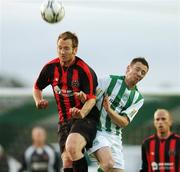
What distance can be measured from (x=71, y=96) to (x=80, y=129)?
47 centimetres

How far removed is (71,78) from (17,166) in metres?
7.76

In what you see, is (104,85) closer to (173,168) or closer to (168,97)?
(173,168)

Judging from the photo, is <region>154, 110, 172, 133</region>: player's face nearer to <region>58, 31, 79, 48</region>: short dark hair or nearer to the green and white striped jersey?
the green and white striped jersey

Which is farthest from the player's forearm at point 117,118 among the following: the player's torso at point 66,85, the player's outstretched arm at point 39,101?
the player's outstretched arm at point 39,101

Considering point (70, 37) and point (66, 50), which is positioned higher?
point (70, 37)

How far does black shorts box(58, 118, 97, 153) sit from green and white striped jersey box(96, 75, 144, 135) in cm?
47

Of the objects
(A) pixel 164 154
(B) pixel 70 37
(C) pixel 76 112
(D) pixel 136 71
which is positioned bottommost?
(A) pixel 164 154

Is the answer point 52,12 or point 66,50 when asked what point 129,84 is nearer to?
point 66,50

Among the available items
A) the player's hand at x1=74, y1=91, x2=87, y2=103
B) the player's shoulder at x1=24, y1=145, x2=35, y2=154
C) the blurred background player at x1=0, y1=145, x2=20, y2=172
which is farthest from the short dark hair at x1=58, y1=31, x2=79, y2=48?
the blurred background player at x1=0, y1=145, x2=20, y2=172

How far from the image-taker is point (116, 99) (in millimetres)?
12883

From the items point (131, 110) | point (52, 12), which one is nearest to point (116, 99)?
point (131, 110)

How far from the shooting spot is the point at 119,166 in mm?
13086

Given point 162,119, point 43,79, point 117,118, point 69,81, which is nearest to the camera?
point 69,81

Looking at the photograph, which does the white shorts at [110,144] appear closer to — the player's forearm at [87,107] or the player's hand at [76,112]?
the player's forearm at [87,107]
